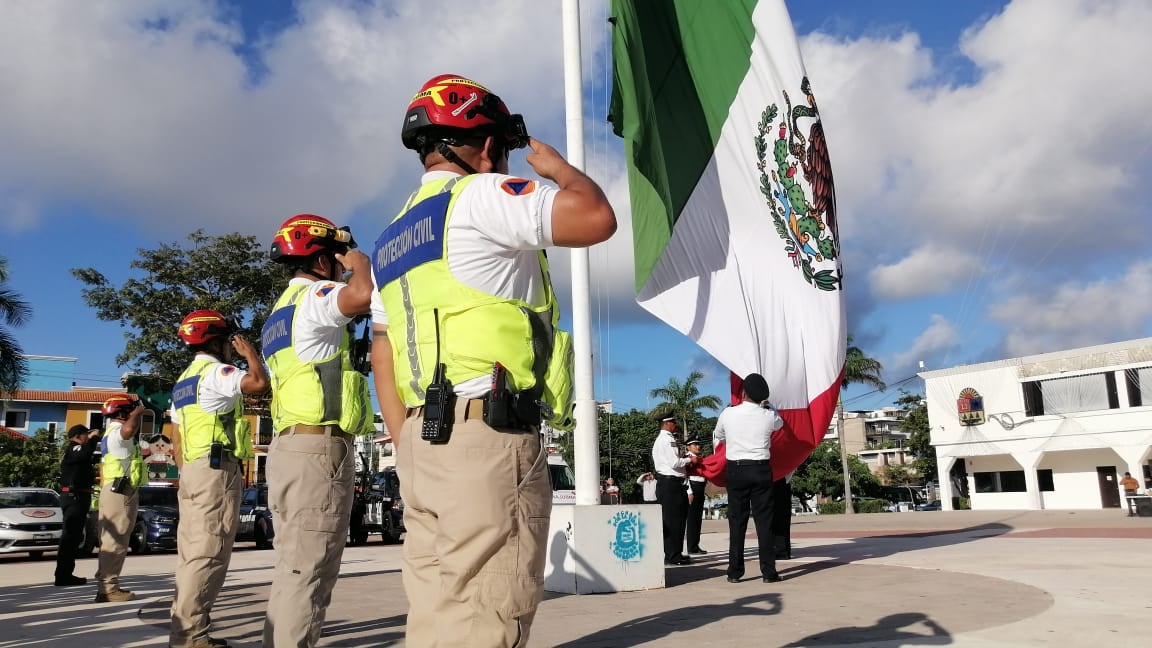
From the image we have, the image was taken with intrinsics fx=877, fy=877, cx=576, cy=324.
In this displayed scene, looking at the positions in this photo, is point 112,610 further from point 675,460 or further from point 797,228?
point 797,228

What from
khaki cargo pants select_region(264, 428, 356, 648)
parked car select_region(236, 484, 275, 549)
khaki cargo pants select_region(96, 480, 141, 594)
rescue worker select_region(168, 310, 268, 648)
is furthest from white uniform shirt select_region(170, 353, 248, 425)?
parked car select_region(236, 484, 275, 549)

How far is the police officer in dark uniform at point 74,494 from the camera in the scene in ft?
30.3

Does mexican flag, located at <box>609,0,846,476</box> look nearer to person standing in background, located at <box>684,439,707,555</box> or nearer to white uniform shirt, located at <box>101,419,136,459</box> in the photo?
person standing in background, located at <box>684,439,707,555</box>

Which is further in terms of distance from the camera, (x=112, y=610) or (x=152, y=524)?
(x=152, y=524)

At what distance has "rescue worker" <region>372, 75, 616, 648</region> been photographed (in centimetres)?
209

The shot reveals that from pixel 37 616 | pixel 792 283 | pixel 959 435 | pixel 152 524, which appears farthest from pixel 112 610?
pixel 959 435

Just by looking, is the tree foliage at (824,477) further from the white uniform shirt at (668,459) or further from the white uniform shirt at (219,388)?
the white uniform shirt at (219,388)

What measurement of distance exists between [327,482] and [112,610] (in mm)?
4058

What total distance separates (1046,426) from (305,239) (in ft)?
145

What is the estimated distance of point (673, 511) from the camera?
9516mm

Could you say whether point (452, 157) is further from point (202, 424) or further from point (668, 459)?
point (668, 459)

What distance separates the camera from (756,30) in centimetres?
823

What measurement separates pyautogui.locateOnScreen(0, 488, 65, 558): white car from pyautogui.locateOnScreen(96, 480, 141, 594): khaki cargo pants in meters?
7.98

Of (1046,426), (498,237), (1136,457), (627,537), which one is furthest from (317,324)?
(1046,426)
